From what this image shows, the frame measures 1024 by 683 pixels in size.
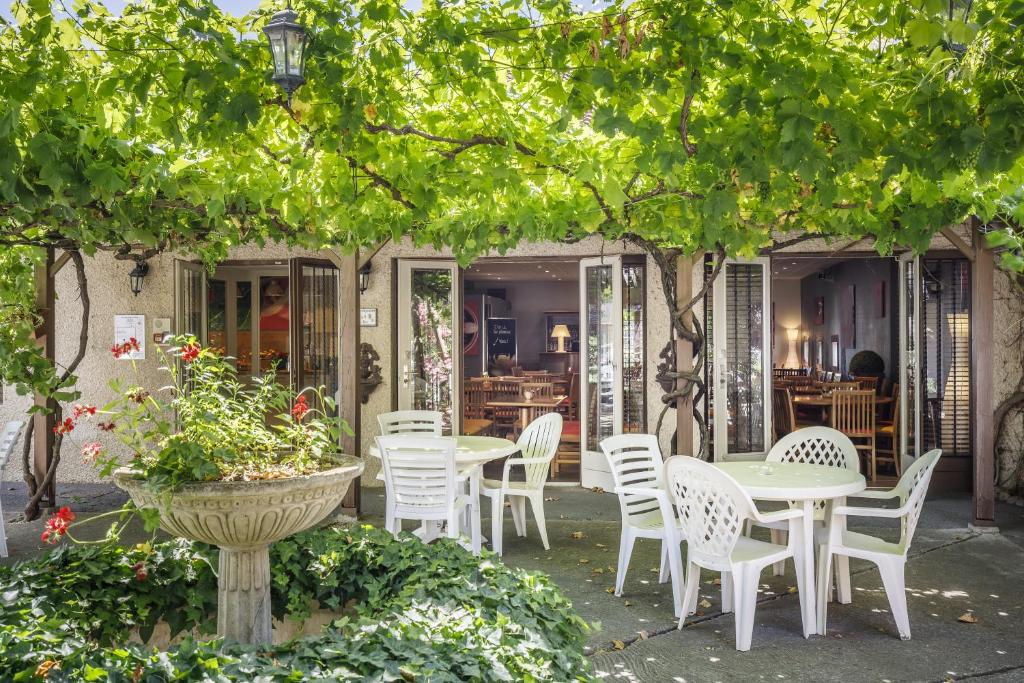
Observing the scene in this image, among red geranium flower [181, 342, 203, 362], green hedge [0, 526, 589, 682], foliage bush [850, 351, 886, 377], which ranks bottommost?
green hedge [0, 526, 589, 682]

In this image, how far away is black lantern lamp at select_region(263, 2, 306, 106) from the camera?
245cm

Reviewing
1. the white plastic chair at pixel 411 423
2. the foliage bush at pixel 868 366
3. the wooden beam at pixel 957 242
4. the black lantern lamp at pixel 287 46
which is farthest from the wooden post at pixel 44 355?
the foliage bush at pixel 868 366

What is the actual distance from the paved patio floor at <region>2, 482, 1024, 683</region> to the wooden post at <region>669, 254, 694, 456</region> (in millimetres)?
932

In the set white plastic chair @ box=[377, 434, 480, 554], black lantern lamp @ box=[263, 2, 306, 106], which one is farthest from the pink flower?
white plastic chair @ box=[377, 434, 480, 554]

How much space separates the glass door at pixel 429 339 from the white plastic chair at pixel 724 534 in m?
4.03

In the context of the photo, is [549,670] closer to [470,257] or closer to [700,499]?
[700,499]

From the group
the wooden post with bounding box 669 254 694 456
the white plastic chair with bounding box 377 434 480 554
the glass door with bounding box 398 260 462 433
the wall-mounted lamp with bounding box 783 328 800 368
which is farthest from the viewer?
the wall-mounted lamp with bounding box 783 328 800 368

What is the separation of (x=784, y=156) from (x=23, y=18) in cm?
266

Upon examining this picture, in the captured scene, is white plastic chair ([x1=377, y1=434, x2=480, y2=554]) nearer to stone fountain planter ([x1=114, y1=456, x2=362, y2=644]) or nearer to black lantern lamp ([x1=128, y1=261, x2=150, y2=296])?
stone fountain planter ([x1=114, y1=456, x2=362, y2=644])

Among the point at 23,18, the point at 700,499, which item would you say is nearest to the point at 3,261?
the point at 23,18

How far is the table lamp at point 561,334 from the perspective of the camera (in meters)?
13.8

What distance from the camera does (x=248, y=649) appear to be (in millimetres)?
2291

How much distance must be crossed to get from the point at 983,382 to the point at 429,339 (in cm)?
476

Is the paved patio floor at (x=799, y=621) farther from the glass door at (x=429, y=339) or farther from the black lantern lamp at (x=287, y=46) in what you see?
the glass door at (x=429, y=339)
